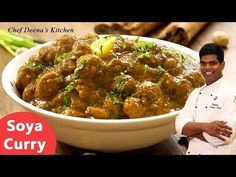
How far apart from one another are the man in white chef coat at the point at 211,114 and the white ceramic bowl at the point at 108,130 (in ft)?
0.38

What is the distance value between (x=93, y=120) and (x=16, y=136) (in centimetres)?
45

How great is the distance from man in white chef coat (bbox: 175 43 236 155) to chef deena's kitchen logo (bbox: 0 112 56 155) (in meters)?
0.68

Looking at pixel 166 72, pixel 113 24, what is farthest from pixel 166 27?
pixel 166 72

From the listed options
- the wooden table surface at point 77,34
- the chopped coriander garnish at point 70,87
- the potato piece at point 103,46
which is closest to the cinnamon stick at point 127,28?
the wooden table surface at point 77,34

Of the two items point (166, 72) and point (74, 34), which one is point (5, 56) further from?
point (166, 72)

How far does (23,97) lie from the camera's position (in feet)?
10.0

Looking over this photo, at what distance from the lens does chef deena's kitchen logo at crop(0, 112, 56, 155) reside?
2836 mm

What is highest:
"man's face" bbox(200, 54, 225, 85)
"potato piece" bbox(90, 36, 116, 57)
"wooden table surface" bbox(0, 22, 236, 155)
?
"man's face" bbox(200, 54, 225, 85)

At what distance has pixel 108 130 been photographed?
2.77 metres

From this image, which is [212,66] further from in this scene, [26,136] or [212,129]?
[26,136]

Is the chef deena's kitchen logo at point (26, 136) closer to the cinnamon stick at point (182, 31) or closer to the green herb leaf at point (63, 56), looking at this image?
the green herb leaf at point (63, 56)

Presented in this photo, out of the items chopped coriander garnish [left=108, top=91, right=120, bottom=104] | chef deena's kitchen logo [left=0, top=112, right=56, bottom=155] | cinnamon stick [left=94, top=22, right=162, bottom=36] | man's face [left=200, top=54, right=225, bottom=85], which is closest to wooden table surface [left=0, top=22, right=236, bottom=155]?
man's face [left=200, top=54, right=225, bottom=85]

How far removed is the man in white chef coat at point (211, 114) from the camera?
2.67 m

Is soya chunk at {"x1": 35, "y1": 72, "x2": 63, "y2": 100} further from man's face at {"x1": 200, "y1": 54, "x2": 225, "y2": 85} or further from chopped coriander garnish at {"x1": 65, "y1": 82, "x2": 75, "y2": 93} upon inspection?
man's face at {"x1": 200, "y1": 54, "x2": 225, "y2": 85}
